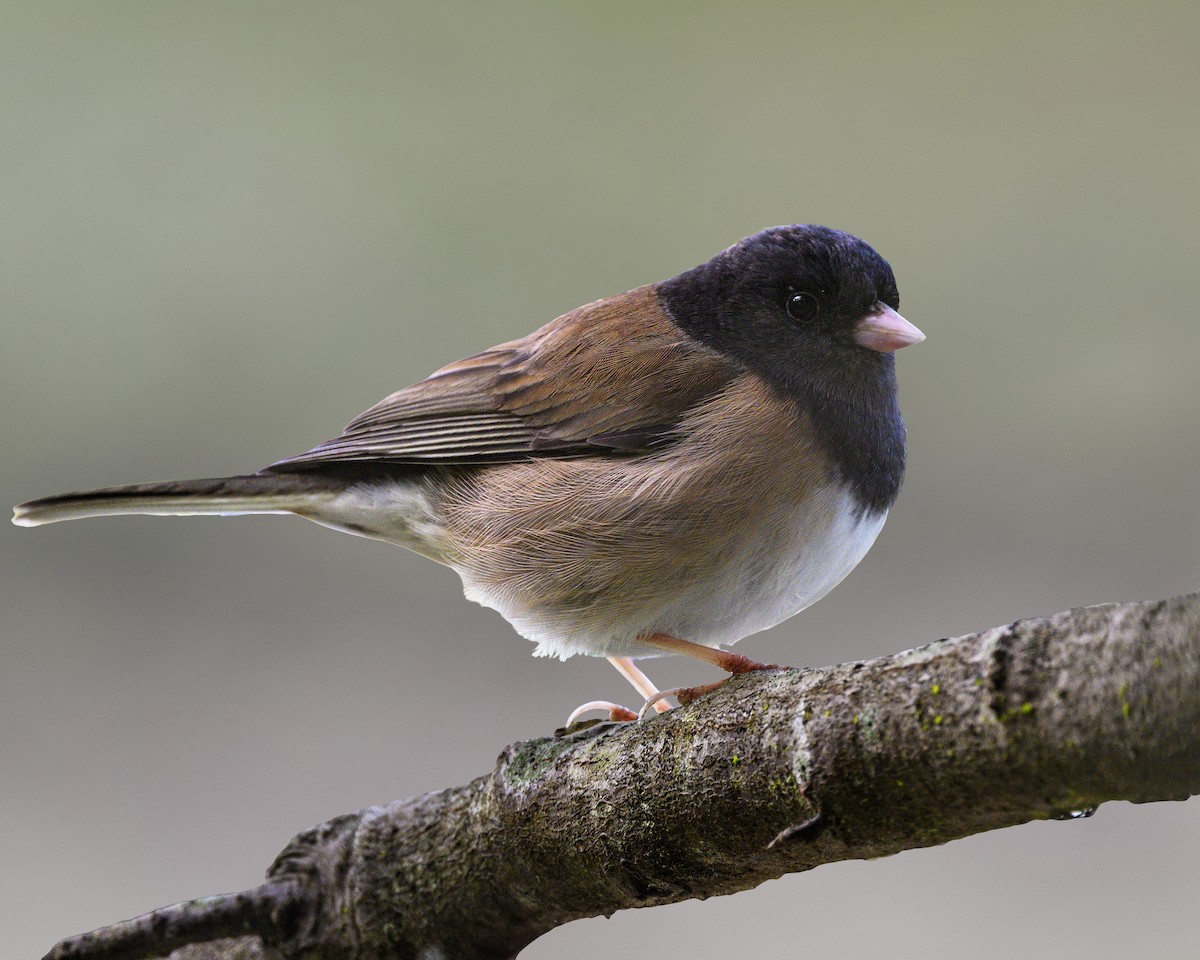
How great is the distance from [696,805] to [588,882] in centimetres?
17

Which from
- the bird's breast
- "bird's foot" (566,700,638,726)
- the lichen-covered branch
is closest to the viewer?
the lichen-covered branch

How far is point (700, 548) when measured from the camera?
131 cm

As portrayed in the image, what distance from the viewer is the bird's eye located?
1438 millimetres

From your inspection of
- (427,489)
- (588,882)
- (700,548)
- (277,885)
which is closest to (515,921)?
(588,882)

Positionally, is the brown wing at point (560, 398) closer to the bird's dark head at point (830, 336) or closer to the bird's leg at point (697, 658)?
the bird's dark head at point (830, 336)

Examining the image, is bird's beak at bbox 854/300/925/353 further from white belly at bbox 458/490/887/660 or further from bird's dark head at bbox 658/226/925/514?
white belly at bbox 458/490/887/660

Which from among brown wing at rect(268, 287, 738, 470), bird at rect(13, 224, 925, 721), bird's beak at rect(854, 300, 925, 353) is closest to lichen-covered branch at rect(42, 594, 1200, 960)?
bird at rect(13, 224, 925, 721)

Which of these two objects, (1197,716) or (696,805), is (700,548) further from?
(1197,716)

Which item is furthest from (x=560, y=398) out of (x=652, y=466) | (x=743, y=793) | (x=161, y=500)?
(x=743, y=793)

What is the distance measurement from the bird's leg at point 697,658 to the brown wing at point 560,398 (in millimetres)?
253

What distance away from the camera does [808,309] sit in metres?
1.44

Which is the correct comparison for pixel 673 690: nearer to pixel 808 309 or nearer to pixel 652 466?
pixel 652 466

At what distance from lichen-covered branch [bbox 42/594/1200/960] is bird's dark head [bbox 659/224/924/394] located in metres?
0.58

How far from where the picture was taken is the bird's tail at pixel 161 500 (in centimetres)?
149
